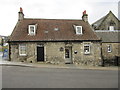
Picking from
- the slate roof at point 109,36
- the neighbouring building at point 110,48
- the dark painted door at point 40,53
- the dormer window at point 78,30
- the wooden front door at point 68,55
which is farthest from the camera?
the slate roof at point 109,36

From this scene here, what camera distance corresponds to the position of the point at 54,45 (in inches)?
781

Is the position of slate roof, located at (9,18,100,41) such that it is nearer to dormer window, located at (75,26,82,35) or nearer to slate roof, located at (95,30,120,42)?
dormer window, located at (75,26,82,35)

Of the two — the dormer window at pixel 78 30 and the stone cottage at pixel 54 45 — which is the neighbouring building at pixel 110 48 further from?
the dormer window at pixel 78 30

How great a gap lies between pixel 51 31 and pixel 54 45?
2.67 metres

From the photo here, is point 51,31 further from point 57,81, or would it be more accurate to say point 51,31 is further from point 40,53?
point 57,81

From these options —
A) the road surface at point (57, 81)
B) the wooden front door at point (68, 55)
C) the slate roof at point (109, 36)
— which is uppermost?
the slate roof at point (109, 36)

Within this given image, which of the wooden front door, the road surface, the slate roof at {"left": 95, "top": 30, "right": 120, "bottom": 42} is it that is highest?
the slate roof at {"left": 95, "top": 30, "right": 120, "bottom": 42}

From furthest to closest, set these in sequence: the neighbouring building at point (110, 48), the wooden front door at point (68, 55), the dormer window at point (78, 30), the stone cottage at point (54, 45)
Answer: the neighbouring building at point (110, 48) < the dormer window at point (78, 30) < the wooden front door at point (68, 55) < the stone cottage at point (54, 45)

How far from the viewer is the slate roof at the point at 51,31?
20.0 metres

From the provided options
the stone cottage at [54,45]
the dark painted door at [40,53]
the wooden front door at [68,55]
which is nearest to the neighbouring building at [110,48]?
the stone cottage at [54,45]

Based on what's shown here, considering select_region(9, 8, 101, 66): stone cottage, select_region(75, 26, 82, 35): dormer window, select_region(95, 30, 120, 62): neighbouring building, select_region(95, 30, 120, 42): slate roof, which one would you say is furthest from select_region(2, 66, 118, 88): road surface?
select_region(95, 30, 120, 42): slate roof

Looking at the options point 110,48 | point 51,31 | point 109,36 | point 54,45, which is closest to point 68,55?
point 54,45

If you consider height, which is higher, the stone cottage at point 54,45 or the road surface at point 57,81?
the stone cottage at point 54,45

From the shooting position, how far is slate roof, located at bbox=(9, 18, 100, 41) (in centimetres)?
2000
